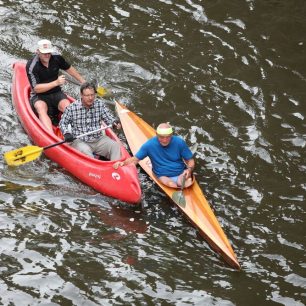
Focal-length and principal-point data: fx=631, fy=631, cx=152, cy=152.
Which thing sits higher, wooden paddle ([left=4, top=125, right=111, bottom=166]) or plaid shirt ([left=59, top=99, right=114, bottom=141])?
plaid shirt ([left=59, top=99, right=114, bottom=141])

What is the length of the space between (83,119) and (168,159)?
1764 mm

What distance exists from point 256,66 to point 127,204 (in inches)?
224

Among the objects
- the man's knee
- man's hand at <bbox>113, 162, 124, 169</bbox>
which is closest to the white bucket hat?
the man's knee

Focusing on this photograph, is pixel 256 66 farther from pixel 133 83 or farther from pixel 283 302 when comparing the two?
pixel 283 302

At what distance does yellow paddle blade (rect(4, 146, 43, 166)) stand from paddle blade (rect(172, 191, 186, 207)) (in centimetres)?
256

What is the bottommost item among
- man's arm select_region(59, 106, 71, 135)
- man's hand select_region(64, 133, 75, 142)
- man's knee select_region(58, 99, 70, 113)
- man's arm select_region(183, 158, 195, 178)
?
man's knee select_region(58, 99, 70, 113)

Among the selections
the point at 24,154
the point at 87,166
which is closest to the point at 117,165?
the point at 87,166

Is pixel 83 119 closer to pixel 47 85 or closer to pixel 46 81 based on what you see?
pixel 47 85

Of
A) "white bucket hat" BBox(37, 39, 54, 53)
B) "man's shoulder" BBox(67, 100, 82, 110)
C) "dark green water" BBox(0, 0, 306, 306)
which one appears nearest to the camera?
"dark green water" BBox(0, 0, 306, 306)

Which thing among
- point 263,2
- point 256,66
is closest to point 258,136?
point 256,66

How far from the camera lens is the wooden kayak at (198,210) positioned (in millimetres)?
9047

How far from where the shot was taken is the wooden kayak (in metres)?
9.05

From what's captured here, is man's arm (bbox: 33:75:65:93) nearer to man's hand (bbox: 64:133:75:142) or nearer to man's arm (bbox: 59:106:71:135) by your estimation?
man's arm (bbox: 59:106:71:135)

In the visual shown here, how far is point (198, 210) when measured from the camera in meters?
9.84
